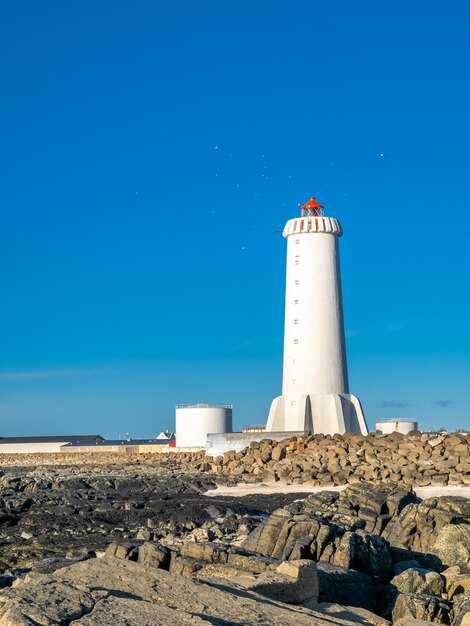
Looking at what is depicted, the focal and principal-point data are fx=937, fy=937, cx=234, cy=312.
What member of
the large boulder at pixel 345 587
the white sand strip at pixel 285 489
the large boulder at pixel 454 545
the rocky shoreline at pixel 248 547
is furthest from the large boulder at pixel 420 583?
the white sand strip at pixel 285 489

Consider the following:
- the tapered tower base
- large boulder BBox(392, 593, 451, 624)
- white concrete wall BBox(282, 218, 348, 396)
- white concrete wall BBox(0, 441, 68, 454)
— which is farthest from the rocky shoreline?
white concrete wall BBox(0, 441, 68, 454)

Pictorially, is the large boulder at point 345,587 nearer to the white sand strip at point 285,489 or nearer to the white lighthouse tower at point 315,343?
the white sand strip at point 285,489

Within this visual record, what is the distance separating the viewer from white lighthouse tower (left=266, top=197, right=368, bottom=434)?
36.3 m

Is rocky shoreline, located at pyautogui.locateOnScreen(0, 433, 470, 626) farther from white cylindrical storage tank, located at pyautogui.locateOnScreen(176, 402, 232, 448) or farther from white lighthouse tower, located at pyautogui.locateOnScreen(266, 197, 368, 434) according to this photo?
white cylindrical storage tank, located at pyautogui.locateOnScreen(176, 402, 232, 448)

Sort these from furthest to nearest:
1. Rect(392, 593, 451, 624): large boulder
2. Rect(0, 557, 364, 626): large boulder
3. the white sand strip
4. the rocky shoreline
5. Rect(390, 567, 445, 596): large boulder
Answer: the white sand strip < Rect(390, 567, 445, 596): large boulder < Rect(392, 593, 451, 624): large boulder < the rocky shoreline < Rect(0, 557, 364, 626): large boulder

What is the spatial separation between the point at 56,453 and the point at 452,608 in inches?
1539

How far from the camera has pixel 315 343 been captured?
3653cm

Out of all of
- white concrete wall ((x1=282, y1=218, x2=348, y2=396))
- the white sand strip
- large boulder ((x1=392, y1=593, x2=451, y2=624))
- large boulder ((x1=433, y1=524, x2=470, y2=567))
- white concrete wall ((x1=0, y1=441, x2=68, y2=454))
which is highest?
white concrete wall ((x1=282, y1=218, x2=348, y2=396))

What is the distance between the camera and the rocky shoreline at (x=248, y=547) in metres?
8.13

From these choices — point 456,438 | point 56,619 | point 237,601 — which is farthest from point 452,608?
point 456,438

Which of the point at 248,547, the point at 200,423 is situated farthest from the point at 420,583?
the point at 200,423

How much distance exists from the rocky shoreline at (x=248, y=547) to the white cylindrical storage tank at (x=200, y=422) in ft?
37.2

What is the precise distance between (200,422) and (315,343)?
861 cm

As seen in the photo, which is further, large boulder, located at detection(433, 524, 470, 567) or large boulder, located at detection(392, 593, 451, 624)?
large boulder, located at detection(433, 524, 470, 567)
